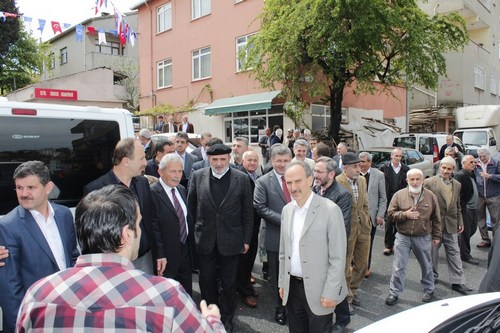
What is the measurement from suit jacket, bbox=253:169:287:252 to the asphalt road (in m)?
0.85

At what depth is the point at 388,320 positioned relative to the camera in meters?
2.55

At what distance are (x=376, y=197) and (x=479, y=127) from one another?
17.1 m

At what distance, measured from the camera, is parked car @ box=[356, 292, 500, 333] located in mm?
2206

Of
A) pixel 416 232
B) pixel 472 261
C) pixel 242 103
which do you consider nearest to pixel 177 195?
pixel 416 232

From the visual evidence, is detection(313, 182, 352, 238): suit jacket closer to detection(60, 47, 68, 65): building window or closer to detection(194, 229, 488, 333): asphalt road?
detection(194, 229, 488, 333): asphalt road

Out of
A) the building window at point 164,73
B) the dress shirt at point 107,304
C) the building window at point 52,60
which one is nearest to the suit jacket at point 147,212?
the dress shirt at point 107,304

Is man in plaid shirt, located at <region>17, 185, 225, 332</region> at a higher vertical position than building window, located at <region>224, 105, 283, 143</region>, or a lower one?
lower

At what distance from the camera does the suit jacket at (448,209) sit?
544cm

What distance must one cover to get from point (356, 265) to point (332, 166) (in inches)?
60.3

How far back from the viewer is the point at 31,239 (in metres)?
2.57

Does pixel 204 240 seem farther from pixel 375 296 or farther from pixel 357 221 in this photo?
pixel 375 296

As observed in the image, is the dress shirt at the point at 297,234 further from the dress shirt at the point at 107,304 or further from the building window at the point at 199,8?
the building window at the point at 199,8

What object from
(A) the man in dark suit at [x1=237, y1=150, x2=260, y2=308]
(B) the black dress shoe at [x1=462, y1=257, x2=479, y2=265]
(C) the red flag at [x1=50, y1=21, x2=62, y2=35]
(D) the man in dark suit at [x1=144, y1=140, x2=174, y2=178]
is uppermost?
(C) the red flag at [x1=50, y1=21, x2=62, y2=35]

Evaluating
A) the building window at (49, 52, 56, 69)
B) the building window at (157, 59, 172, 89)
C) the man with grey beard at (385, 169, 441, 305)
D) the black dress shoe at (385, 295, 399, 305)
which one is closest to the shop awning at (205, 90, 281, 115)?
the building window at (157, 59, 172, 89)
